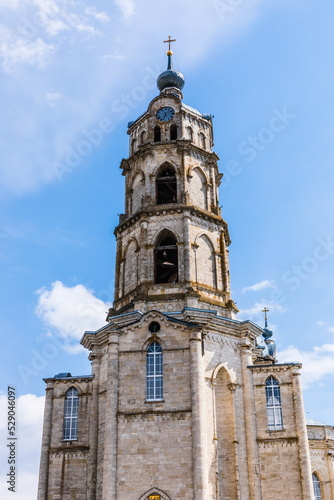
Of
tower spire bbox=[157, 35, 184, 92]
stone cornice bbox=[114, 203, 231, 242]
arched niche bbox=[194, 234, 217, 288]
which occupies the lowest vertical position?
arched niche bbox=[194, 234, 217, 288]

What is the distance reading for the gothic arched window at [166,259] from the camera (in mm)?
34062

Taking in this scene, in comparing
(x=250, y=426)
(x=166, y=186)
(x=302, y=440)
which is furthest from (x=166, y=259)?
(x=302, y=440)

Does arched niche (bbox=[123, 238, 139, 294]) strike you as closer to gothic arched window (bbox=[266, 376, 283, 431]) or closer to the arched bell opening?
the arched bell opening

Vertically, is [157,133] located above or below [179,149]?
above

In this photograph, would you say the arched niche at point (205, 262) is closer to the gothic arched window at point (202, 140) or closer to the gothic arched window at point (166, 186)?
the gothic arched window at point (166, 186)

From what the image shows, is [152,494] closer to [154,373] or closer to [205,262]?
[154,373]

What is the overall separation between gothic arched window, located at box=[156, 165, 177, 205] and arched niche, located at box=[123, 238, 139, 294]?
374 cm

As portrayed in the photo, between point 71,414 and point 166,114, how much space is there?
18.8 m

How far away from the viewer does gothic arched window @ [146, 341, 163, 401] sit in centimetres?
2936

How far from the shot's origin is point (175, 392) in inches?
1143

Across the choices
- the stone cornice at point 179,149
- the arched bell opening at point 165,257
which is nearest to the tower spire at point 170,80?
the stone cornice at point 179,149

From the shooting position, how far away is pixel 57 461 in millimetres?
30500

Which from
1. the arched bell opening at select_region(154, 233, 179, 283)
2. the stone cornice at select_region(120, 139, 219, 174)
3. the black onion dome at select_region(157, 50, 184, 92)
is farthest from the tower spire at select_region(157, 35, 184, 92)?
the arched bell opening at select_region(154, 233, 179, 283)

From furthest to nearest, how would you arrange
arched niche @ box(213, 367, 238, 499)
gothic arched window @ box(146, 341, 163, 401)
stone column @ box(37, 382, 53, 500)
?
stone column @ box(37, 382, 53, 500) → gothic arched window @ box(146, 341, 163, 401) → arched niche @ box(213, 367, 238, 499)
